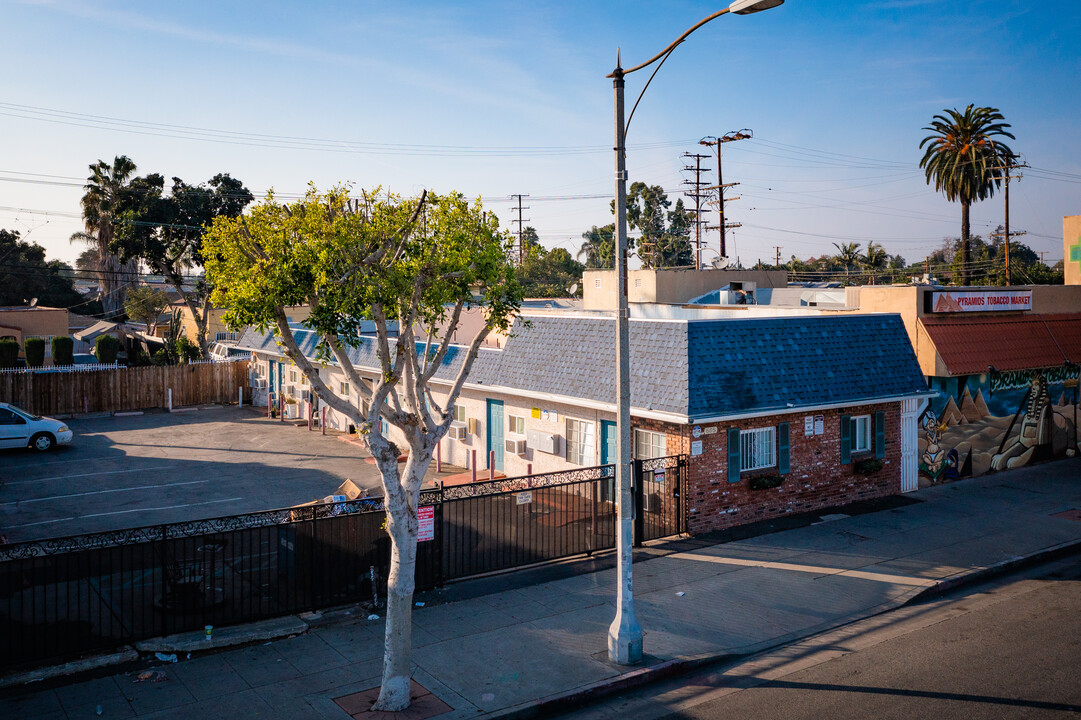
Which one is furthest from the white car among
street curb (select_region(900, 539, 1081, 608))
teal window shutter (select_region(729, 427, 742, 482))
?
street curb (select_region(900, 539, 1081, 608))

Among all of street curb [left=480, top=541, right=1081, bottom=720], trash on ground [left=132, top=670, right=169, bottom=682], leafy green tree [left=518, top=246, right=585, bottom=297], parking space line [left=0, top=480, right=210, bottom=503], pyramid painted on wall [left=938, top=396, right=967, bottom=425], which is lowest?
street curb [left=480, top=541, right=1081, bottom=720]

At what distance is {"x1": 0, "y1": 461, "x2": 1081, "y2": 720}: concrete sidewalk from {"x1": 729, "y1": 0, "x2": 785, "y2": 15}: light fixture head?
803cm

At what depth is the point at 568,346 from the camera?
65.1ft

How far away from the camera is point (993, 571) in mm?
14453

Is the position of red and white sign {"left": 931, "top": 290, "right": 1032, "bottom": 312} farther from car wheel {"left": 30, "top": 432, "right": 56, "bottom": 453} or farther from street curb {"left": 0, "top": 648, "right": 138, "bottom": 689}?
car wheel {"left": 30, "top": 432, "right": 56, "bottom": 453}

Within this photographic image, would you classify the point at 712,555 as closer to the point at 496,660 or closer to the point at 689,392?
the point at 689,392

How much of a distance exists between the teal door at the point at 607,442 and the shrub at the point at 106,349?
37829 mm

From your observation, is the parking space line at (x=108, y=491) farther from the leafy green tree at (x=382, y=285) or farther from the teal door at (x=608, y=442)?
the leafy green tree at (x=382, y=285)

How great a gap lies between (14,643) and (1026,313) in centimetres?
2574

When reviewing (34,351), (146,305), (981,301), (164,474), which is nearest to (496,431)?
(164,474)

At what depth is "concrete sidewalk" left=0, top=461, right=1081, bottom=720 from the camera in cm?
942

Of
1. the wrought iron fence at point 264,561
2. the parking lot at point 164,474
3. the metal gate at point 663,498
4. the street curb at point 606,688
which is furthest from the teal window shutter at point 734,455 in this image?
the parking lot at point 164,474

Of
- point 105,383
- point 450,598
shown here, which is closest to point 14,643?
point 450,598

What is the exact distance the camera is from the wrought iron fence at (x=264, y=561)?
34.1 ft
